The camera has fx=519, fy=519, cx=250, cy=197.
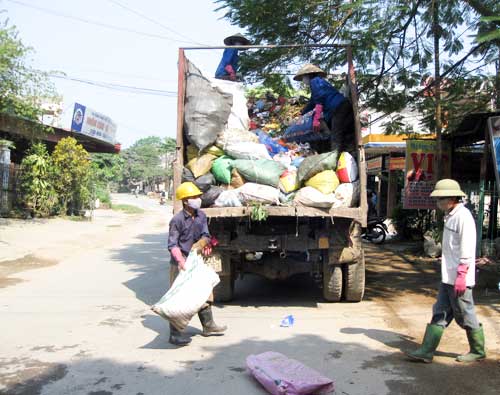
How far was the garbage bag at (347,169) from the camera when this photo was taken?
6145 mm

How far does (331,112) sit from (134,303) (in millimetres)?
3676

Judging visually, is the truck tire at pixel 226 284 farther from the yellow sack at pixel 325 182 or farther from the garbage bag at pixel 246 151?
the yellow sack at pixel 325 182

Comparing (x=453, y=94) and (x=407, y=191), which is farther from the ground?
(x=453, y=94)

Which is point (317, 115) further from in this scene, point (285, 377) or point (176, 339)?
point (285, 377)

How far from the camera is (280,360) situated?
13.1ft

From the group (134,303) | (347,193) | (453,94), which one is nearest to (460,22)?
(453,94)

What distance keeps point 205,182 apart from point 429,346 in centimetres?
308

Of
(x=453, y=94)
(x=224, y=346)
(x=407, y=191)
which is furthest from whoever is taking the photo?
(x=407, y=191)

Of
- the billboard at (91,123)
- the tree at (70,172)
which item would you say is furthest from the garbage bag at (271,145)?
the billboard at (91,123)

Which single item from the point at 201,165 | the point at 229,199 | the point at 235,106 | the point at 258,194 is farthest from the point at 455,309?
the point at 235,106

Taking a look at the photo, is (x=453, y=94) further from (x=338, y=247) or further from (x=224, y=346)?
(x=224, y=346)

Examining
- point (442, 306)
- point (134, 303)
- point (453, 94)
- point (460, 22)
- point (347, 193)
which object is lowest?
point (134, 303)

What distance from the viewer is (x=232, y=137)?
21.8 feet

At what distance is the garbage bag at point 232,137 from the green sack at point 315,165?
0.86 meters
